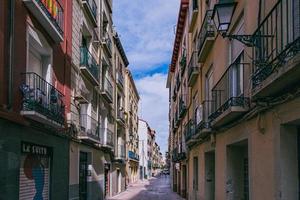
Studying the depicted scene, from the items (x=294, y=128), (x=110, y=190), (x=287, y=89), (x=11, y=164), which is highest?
(x=287, y=89)

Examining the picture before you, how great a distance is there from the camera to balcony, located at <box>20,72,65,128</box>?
34.7 feet

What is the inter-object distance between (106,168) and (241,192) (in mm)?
16633

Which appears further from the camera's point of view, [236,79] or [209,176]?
[209,176]

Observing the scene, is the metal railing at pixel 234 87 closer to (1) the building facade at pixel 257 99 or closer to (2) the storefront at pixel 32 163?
(1) the building facade at pixel 257 99

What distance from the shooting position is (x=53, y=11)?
12820mm

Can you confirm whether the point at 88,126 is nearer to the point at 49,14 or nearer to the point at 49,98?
the point at 49,98

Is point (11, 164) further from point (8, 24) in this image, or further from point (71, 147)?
Answer: point (71, 147)

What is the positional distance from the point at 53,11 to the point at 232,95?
5956mm

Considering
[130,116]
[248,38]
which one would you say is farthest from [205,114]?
[130,116]

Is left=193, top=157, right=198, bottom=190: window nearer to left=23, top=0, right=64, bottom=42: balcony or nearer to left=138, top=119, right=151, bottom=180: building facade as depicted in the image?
left=23, top=0, right=64, bottom=42: balcony

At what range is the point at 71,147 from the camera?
16156 mm

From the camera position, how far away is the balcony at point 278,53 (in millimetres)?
5492

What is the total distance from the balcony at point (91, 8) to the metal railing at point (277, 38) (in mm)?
12474

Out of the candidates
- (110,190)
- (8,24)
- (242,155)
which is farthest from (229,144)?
(110,190)
